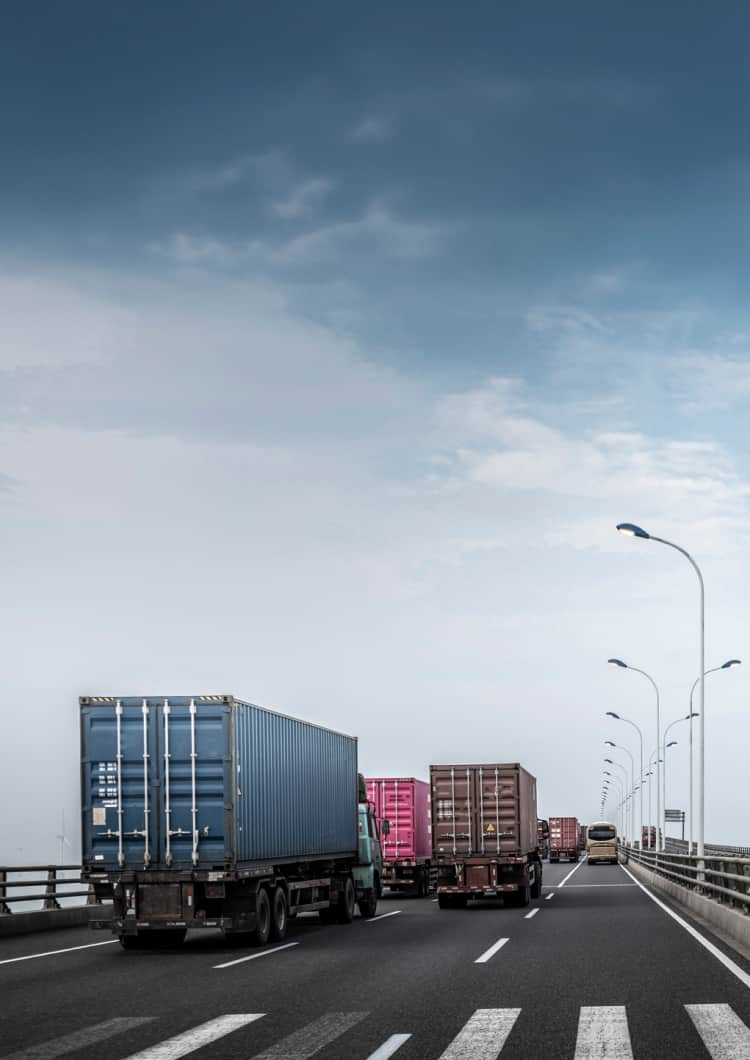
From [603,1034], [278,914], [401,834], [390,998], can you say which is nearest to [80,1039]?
[390,998]

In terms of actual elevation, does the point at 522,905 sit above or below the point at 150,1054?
below

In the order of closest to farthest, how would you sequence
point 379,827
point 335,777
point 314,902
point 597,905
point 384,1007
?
1. point 384,1007
2. point 314,902
3. point 335,777
4. point 597,905
5. point 379,827

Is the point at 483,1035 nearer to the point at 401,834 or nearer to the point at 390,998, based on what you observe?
the point at 390,998

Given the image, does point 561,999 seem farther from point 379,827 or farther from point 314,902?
point 379,827

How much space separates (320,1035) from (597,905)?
20.8m

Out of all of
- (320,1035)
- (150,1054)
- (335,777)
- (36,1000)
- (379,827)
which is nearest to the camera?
(150,1054)

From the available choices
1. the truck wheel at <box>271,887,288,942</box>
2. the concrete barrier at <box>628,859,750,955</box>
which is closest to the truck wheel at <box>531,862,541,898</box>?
the concrete barrier at <box>628,859,750,955</box>

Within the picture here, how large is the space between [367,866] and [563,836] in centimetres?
7034

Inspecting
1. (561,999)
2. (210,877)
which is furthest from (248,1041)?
(210,877)

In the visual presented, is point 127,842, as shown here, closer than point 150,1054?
No

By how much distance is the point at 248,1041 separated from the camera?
9.78 meters

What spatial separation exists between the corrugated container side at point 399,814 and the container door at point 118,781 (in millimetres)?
19140

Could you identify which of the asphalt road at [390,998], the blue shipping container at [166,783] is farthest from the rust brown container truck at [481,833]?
the blue shipping container at [166,783]

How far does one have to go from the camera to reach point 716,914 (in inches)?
860
